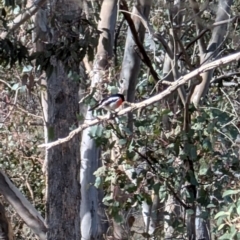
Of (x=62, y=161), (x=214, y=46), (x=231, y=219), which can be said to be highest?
(x=214, y=46)

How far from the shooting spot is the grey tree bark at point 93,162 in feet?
19.6

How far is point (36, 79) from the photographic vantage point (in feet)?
23.0

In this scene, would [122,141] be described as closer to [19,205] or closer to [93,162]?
[19,205]

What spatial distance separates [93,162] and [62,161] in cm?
102

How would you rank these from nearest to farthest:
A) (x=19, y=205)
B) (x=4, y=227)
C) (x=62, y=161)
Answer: (x=62, y=161), (x=19, y=205), (x=4, y=227)

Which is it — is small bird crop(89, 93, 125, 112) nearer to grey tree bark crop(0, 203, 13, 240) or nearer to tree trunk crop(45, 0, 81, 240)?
tree trunk crop(45, 0, 81, 240)

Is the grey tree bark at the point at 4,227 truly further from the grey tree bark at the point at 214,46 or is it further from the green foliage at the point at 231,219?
the green foliage at the point at 231,219

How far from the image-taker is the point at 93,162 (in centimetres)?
665

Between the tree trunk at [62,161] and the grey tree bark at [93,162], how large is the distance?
1.39 ft

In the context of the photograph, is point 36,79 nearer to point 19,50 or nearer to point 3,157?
point 3,157

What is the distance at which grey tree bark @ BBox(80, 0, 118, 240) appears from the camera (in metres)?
5.96

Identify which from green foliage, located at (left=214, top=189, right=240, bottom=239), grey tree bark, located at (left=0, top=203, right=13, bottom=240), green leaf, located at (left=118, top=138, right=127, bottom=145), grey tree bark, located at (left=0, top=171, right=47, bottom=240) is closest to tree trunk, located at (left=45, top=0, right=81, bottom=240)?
grey tree bark, located at (left=0, top=171, right=47, bottom=240)

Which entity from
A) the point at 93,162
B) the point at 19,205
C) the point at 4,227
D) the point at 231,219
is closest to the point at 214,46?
the point at 93,162

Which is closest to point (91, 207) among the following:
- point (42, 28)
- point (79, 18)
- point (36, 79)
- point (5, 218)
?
point (5, 218)
